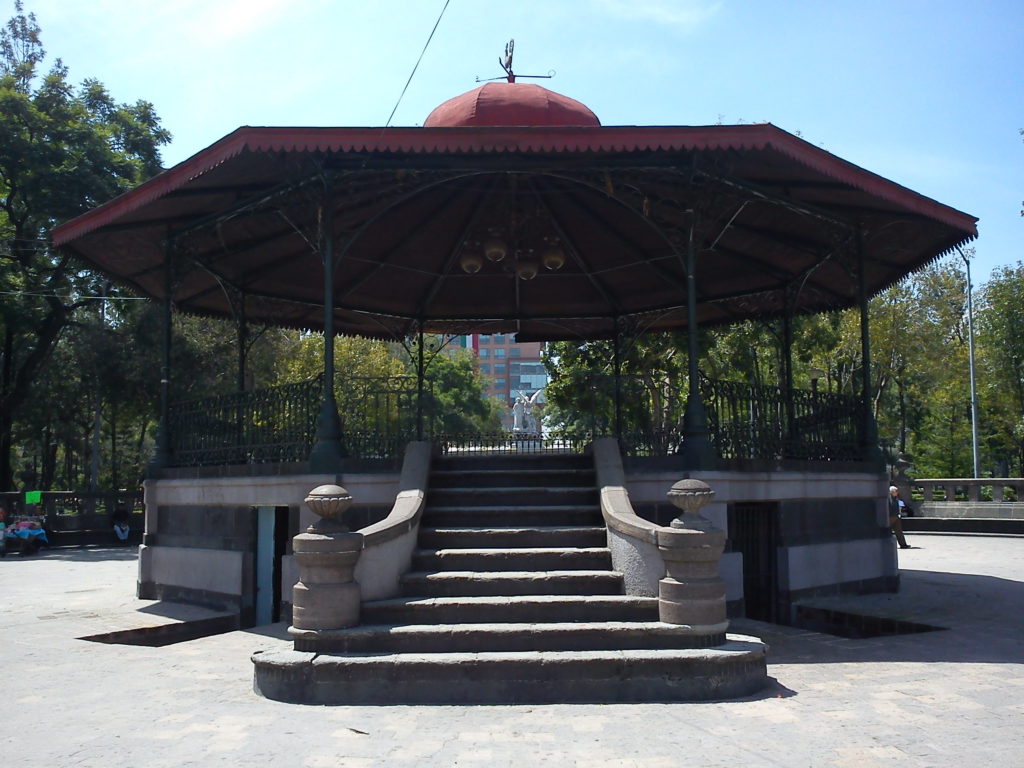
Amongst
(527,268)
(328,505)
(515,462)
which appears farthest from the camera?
(527,268)

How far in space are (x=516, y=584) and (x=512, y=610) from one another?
16.8 inches

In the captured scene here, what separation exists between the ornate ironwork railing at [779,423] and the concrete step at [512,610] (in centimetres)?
345

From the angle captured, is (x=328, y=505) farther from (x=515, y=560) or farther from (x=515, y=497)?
(x=515, y=497)

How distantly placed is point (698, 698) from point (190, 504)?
8.59 m

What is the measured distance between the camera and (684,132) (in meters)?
9.62

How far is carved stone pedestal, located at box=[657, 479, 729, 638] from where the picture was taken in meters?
7.31

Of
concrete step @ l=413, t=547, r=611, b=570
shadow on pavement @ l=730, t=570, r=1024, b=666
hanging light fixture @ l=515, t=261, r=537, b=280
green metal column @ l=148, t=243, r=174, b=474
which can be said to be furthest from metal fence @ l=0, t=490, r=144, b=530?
shadow on pavement @ l=730, t=570, r=1024, b=666

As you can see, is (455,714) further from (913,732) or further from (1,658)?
(1,658)

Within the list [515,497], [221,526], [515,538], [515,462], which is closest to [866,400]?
[515,462]

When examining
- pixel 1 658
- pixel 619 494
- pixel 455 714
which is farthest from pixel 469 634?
pixel 1 658

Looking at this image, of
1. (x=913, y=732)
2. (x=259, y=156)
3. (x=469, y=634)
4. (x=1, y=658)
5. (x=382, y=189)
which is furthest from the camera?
(x=382, y=189)

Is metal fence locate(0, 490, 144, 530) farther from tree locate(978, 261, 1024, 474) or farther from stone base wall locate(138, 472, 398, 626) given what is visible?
tree locate(978, 261, 1024, 474)

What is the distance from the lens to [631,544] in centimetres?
819

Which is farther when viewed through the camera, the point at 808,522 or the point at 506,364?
the point at 506,364
